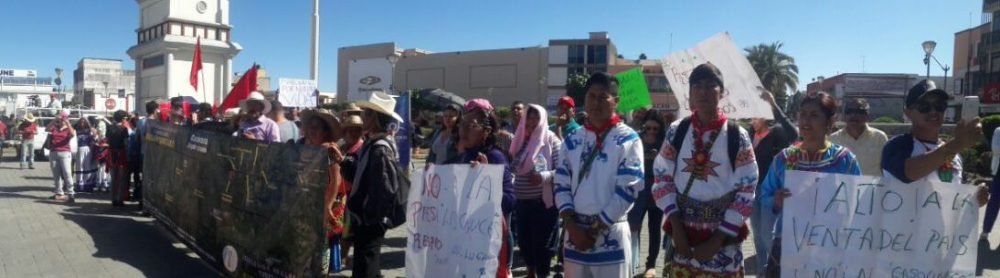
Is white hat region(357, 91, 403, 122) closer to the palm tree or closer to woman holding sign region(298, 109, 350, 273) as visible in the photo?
woman holding sign region(298, 109, 350, 273)

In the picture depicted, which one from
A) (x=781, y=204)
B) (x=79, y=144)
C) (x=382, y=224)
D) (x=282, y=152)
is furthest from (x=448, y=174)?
(x=79, y=144)

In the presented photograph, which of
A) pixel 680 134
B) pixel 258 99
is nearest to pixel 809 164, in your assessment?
pixel 680 134

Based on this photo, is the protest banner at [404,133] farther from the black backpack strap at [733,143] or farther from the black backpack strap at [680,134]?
the black backpack strap at [733,143]

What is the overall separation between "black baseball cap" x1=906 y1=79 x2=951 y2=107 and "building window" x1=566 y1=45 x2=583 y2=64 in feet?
272

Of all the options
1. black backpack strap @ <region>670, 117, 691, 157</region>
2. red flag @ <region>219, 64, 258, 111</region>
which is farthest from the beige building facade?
black backpack strap @ <region>670, 117, 691, 157</region>

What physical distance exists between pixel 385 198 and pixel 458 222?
845 mm

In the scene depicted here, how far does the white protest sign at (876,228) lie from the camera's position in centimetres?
307

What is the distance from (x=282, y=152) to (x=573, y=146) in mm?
2279

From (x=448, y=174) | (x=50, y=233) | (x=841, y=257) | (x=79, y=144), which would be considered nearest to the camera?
(x=841, y=257)

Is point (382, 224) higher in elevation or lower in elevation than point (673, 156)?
lower

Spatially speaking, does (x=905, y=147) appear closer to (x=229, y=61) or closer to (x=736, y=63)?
(x=736, y=63)

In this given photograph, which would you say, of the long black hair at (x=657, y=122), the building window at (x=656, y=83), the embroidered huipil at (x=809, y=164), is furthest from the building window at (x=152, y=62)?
the building window at (x=656, y=83)

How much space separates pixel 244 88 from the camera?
33.1 feet

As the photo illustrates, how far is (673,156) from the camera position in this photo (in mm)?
3320
